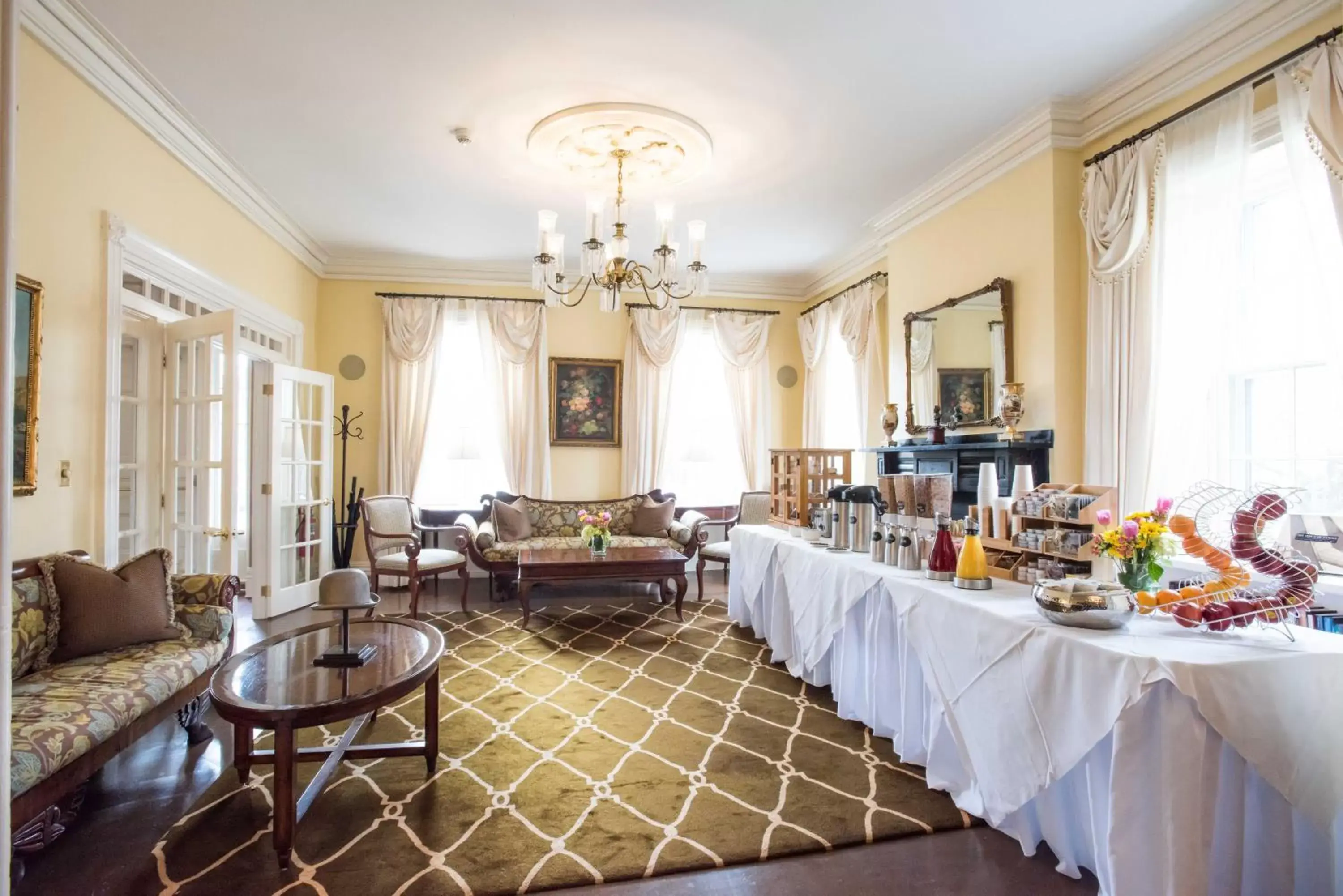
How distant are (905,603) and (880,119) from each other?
2.94 metres

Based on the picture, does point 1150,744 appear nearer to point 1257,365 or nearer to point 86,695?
point 1257,365

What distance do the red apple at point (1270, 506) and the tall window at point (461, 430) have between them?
6.23 metres

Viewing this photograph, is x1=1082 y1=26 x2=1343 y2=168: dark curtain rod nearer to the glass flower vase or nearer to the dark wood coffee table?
the glass flower vase

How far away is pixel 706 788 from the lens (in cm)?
263

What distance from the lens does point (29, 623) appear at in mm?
2658

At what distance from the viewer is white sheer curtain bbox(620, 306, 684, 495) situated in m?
7.35

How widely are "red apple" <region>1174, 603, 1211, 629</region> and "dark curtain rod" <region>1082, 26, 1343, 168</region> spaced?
2.44m

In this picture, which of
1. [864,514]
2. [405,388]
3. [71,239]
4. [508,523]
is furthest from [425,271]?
[864,514]

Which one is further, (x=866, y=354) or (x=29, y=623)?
(x=866, y=354)

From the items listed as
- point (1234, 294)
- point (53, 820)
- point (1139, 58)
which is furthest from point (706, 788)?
point (1139, 58)

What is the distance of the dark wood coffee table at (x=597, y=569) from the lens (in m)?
5.02

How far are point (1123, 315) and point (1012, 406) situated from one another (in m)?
0.76

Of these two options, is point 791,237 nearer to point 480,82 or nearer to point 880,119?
point 880,119

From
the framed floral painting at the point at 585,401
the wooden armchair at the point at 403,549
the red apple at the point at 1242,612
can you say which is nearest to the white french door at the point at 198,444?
the wooden armchair at the point at 403,549
